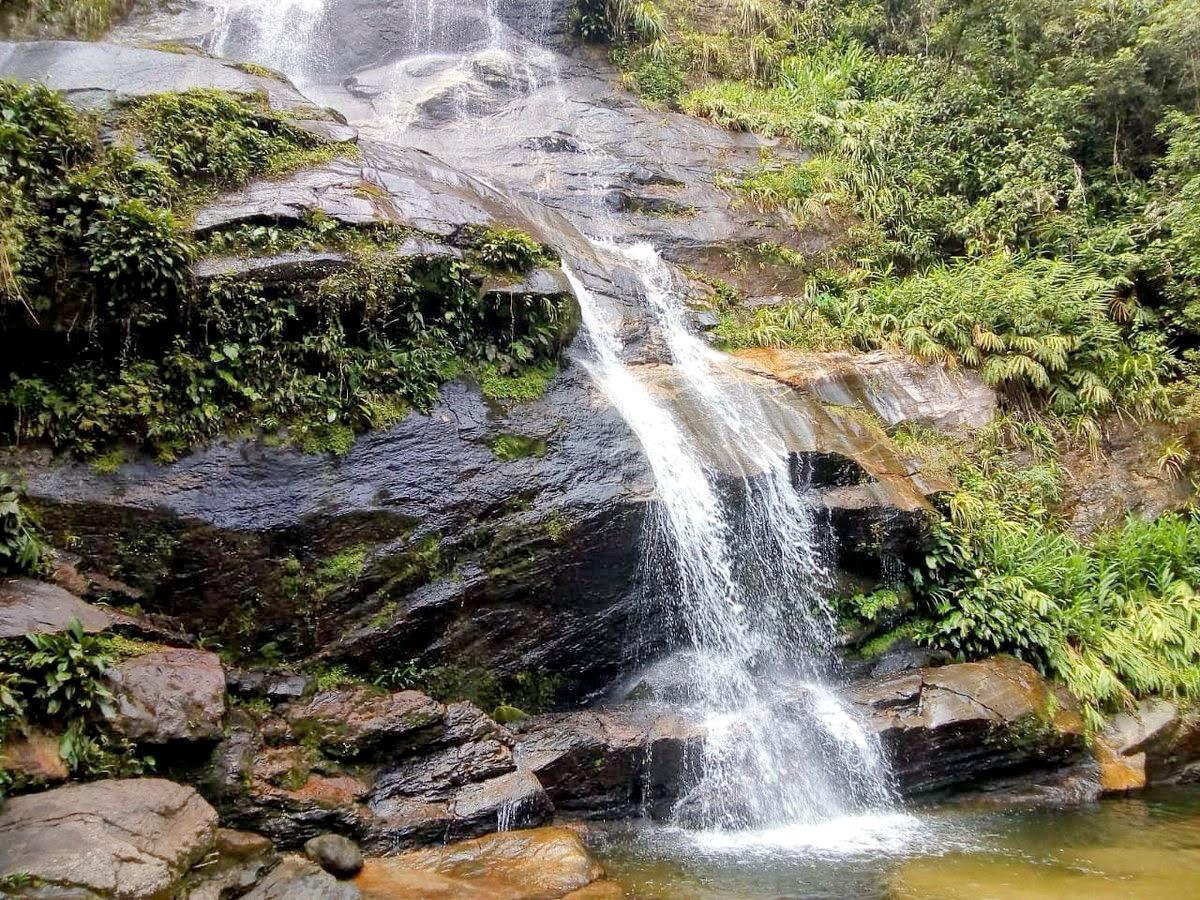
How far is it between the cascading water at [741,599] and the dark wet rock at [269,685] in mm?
3589

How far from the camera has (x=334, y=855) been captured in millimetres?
5184

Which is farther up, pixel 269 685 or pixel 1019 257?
pixel 1019 257

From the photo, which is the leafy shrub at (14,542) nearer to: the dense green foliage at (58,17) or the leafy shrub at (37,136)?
the leafy shrub at (37,136)

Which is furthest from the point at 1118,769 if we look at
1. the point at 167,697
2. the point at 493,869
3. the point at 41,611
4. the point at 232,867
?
the point at 41,611

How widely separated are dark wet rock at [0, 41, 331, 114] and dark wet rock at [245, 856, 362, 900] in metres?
7.54

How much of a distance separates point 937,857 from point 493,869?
3740 millimetres

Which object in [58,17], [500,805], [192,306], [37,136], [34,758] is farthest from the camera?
[58,17]

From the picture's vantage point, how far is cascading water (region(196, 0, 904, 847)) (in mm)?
7012

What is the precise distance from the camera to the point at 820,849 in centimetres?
643

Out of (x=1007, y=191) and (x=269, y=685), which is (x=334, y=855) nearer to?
(x=269, y=685)

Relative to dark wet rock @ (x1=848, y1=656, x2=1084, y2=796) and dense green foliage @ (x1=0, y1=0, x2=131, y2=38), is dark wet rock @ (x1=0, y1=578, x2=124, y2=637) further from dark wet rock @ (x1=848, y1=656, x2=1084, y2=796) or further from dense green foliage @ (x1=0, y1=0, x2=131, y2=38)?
dense green foliage @ (x1=0, y1=0, x2=131, y2=38)

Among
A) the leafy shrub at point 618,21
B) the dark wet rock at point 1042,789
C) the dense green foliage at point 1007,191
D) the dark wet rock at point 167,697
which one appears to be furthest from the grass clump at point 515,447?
the leafy shrub at point 618,21

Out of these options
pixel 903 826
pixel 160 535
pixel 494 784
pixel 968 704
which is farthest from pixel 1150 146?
pixel 160 535

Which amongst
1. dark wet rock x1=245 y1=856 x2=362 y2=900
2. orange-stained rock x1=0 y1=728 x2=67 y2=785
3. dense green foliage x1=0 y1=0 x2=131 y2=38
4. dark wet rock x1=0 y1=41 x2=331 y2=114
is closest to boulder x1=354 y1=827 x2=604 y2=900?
dark wet rock x1=245 y1=856 x2=362 y2=900
